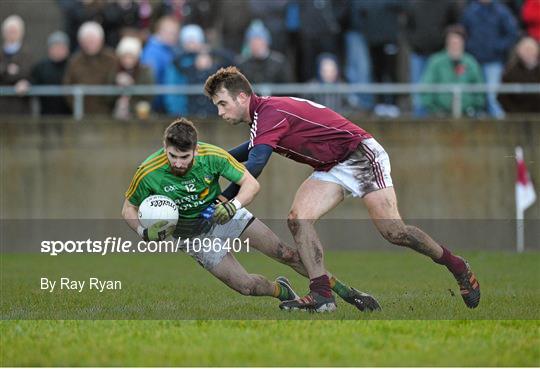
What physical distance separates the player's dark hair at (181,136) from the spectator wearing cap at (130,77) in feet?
27.0

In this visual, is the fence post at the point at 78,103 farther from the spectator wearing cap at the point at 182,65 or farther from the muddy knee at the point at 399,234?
the muddy knee at the point at 399,234

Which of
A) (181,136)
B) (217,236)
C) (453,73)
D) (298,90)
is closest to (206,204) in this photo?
(217,236)

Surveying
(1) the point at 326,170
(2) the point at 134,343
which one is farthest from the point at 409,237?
(2) the point at 134,343

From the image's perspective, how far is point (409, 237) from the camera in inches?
455

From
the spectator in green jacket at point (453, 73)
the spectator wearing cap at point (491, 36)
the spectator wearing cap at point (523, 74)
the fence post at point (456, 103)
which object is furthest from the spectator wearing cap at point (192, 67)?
the spectator wearing cap at point (523, 74)

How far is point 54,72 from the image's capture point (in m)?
19.2

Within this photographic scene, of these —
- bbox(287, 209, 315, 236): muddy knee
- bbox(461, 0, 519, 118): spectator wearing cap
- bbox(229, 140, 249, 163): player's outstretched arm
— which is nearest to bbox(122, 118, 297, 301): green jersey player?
bbox(287, 209, 315, 236): muddy knee

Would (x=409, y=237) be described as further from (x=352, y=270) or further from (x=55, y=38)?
(x=55, y=38)

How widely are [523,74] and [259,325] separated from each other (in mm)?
9604

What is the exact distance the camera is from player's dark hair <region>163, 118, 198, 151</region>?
10.7 metres

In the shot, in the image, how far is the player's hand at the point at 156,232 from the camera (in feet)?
35.3

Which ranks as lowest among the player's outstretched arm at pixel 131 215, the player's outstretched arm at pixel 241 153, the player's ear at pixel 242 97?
the player's outstretched arm at pixel 131 215

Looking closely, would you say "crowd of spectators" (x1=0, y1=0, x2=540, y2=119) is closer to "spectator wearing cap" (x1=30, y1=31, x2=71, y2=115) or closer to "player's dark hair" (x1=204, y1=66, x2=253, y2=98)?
"spectator wearing cap" (x1=30, y1=31, x2=71, y2=115)

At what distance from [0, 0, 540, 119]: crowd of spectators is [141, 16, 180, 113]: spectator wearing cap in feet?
0.05
